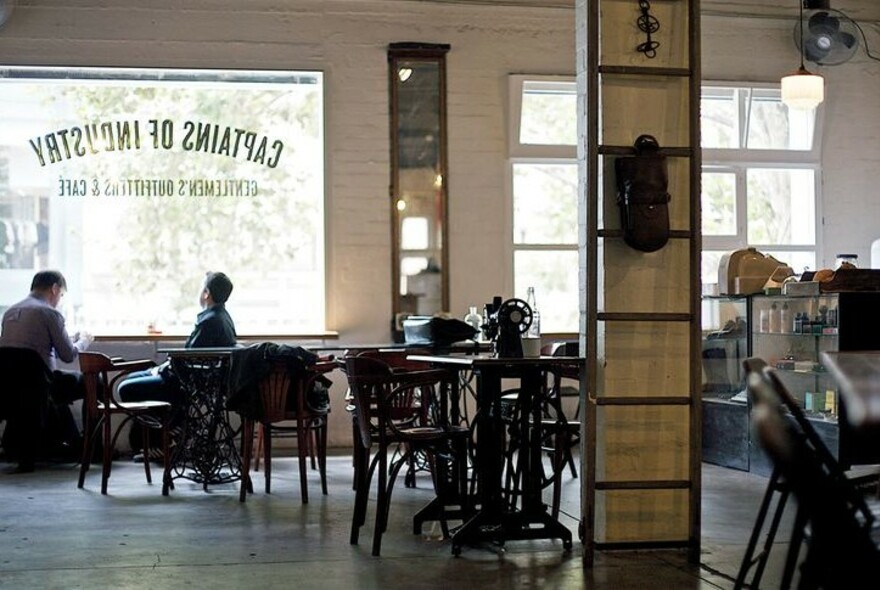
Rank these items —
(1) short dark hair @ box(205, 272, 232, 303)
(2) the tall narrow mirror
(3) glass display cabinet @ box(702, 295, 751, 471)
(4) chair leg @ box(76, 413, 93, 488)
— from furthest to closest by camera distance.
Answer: (2) the tall narrow mirror, (1) short dark hair @ box(205, 272, 232, 303), (3) glass display cabinet @ box(702, 295, 751, 471), (4) chair leg @ box(76, 413, 93, 488)

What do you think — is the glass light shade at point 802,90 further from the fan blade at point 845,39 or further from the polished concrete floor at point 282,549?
the polished concrete floor at point 282,549

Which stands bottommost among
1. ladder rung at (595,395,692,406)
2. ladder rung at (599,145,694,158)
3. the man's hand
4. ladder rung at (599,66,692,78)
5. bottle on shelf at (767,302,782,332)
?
ladder rung at (595,395,692,406)

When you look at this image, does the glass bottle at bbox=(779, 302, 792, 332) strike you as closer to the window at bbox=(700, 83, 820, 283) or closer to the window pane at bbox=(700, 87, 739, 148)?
the window at bbox=(700, 83, 820, 283)

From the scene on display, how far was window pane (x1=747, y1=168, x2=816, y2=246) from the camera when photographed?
1043cm

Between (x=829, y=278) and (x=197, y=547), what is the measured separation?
4.05m

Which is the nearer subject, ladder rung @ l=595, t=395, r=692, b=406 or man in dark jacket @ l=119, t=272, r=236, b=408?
ladder rung @ l=595, t=395, r=692, b=406

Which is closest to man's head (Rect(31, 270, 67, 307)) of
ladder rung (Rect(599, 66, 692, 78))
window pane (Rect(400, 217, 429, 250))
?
window pane (Rect(400, 217, 429, 250))

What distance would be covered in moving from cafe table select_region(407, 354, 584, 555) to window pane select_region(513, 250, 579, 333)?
4.58 meters

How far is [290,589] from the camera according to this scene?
15.3 feet

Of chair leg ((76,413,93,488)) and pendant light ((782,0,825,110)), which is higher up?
pendant light ((782,0,825,110))

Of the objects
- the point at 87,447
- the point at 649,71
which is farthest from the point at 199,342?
the point at 649,71

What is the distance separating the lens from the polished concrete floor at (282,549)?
4812 mm

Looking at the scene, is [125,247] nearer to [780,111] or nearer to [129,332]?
[129,332]

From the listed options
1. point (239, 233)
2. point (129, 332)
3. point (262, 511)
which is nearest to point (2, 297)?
point (129, 332)
